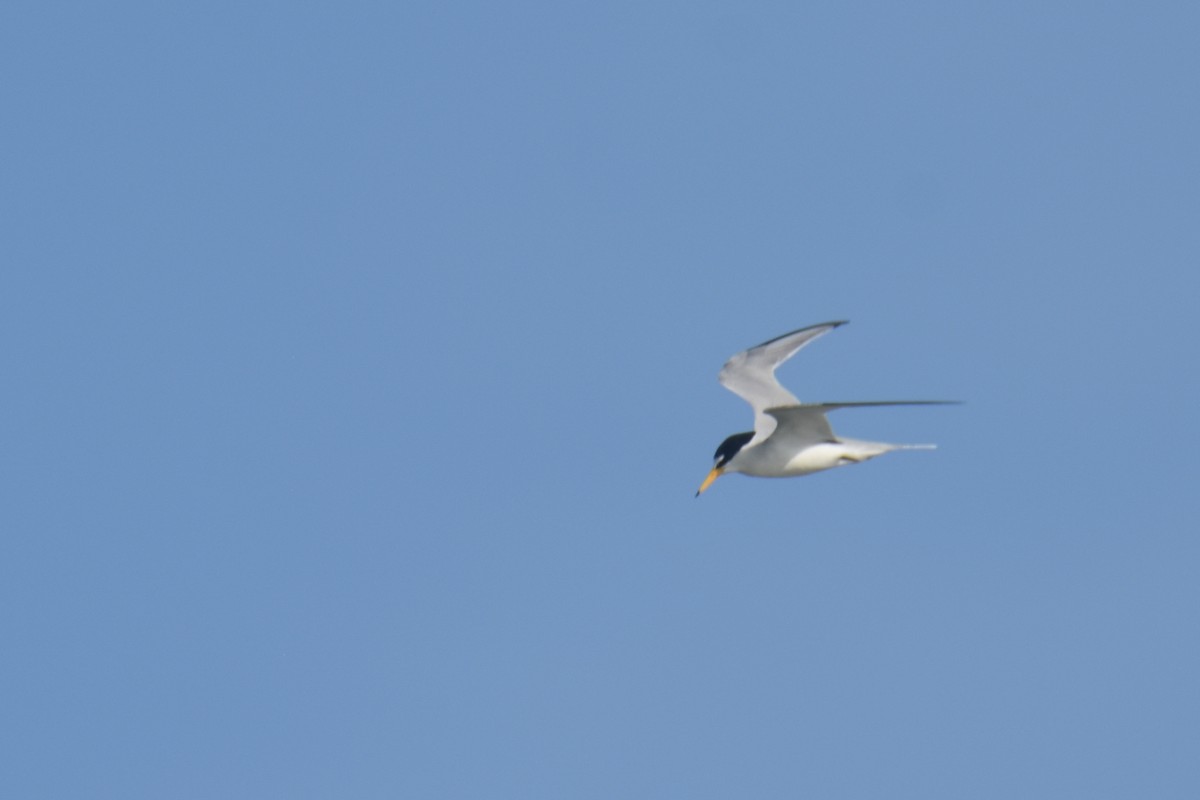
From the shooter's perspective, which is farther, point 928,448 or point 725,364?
point 725,364

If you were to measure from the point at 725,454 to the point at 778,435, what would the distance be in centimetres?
103

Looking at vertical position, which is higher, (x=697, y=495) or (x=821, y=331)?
(x=821, y=331)

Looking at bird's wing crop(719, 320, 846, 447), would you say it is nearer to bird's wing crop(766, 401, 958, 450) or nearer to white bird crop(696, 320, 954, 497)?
white bird crop(696, 320, 954, 497)

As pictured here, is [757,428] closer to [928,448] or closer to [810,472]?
[810,472]

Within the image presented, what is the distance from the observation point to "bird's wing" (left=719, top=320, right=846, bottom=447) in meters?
23.9

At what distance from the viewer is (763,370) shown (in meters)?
24.1

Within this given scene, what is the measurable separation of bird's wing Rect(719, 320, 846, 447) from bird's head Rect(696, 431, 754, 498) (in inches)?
33.6

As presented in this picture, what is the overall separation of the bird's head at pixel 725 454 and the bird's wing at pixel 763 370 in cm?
85

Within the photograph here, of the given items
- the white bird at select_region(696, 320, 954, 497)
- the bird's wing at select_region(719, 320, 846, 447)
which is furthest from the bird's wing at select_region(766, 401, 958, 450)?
the bird's wing at select_region(719, 320, 846, 447)

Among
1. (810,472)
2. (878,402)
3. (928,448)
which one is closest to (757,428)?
(810,472)

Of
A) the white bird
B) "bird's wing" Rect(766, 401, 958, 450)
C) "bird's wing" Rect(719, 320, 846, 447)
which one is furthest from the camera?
"bird's wing" Rect(719, 320, 846, 447)

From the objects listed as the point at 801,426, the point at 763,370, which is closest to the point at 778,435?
the point at 801,426

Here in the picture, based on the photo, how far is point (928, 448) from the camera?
69.6ft

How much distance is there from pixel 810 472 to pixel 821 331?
2384 millimetres
